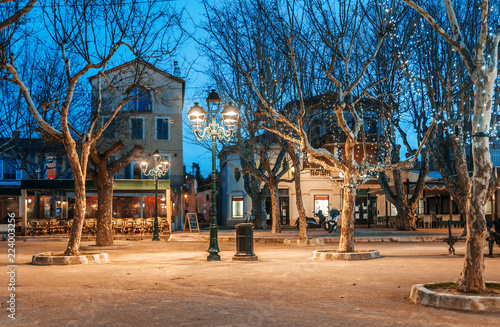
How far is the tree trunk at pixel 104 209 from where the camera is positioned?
20.7 meters

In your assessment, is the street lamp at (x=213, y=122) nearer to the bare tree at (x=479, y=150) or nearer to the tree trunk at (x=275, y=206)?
the bare tree at (x=479, y=150)

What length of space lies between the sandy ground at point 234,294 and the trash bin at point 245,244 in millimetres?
963

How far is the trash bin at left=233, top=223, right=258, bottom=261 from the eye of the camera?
50.3 ft

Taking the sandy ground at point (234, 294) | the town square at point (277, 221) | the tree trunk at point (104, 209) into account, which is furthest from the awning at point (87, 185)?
the sandy ground at point (234, 294)

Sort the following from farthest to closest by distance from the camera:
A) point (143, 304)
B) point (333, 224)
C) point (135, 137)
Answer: point (135, 137) → point (333, 224) → point (143, 304)

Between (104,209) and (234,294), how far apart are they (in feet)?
43.3

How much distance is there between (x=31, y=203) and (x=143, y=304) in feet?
102

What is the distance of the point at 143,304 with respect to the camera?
7.91 metres

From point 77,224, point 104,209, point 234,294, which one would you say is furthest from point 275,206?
point 234,294

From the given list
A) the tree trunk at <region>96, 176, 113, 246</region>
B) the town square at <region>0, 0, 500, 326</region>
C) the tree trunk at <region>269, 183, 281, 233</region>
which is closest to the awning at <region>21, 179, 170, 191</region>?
the town square at <region>0, 0, 500, 326</region>

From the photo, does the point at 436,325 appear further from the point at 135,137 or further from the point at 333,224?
the point at 135,137

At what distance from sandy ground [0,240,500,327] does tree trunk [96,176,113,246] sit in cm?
649

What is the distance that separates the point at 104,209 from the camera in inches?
824

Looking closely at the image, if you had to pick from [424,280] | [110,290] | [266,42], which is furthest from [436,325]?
[266,42]
